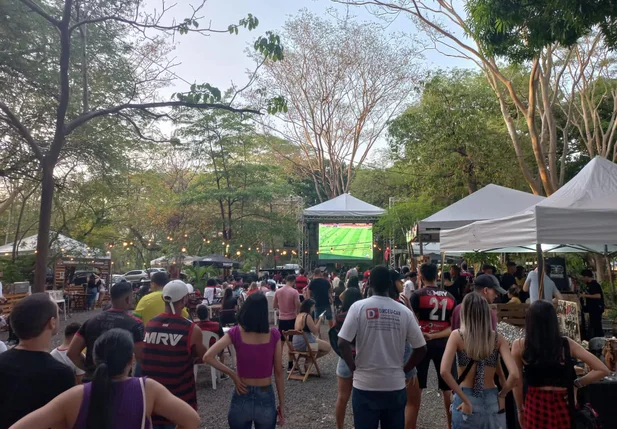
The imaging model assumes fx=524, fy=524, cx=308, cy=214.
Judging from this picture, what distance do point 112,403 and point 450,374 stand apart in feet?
6.69

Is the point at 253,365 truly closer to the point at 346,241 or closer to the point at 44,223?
the point at 44,223

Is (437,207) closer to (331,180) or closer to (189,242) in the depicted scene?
(331,180)

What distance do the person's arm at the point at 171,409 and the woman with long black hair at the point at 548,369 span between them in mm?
2116

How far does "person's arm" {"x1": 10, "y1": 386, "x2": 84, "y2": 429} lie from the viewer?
6.36 feet

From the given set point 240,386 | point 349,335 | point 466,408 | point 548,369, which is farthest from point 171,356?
point 548,369

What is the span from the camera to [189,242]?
28219 millimetres

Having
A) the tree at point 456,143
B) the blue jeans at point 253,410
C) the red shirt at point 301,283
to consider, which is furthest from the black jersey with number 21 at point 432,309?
the tree at point 456,143

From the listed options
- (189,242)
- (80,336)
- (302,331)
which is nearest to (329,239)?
(189,242)

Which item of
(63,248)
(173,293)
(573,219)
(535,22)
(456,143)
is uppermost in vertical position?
→ (456,143)

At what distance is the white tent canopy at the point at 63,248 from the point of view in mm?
19047

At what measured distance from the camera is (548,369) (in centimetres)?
317

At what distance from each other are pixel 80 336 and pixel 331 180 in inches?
1020

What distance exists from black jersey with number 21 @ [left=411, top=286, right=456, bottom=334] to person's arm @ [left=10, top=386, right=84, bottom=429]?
3605 mm

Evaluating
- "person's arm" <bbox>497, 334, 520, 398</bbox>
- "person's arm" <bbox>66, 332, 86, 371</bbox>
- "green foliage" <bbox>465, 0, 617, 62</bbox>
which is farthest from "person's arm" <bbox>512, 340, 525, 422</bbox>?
"green foliage" <bbox>465, 0, 617, 62</bbox>
